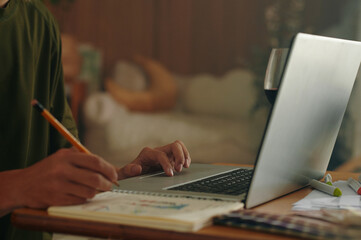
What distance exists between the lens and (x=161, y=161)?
1.07m

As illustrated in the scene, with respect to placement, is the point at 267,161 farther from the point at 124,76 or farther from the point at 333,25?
the point at 124,76

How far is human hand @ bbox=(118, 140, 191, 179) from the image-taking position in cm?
105

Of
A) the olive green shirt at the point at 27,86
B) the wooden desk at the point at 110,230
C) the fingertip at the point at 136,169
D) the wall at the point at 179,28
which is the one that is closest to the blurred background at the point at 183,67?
the wall at the point at 179,28

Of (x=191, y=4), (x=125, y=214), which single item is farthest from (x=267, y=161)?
(x=191, y=4)

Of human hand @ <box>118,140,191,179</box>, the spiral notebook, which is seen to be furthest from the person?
the spiral notebook

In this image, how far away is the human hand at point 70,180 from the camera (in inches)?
27.9

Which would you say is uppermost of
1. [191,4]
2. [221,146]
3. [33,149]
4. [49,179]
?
[191,4]

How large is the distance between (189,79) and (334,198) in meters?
3.05

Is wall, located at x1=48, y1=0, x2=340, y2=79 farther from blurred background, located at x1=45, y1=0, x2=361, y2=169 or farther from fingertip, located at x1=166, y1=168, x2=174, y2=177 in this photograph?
fingertip, located at x1=166, y1=168, x2=174, y2=177

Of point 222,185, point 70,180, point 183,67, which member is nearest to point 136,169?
point 222,185

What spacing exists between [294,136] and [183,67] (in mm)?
3123

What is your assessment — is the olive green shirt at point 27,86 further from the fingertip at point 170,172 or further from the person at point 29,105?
the fingertip at point 170,172

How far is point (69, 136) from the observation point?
78cm

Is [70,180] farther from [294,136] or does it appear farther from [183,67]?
[183,67]
